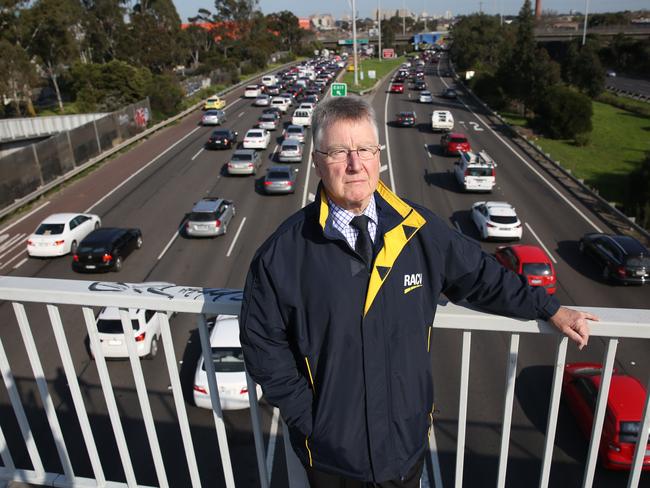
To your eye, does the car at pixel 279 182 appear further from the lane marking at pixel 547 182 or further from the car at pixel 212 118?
the car at pixel 212 118

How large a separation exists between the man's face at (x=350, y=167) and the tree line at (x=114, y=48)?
2098 inches

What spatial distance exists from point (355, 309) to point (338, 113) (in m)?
0.83

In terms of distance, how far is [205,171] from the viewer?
35438 mm

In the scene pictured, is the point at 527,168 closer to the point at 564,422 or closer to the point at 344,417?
the point at 564,422

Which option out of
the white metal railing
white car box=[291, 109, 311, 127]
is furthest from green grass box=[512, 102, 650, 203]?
the white metal railing

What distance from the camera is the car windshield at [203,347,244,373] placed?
1105 centimetres

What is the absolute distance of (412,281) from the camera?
2324 millimetres

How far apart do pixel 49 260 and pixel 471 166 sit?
21273mm

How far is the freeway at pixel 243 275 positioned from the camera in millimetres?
10570

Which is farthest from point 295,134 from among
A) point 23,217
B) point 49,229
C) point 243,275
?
point 243,275

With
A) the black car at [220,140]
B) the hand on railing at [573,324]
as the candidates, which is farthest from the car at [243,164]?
the hand on railing at [573,324]

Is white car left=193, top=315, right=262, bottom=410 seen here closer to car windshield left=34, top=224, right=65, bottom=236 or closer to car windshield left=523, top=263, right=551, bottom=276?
car windshield left=523, top=263, right=551, bottom=276

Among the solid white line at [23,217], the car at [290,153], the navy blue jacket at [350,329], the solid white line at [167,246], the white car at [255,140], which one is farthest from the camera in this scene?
the white car at [255,140]

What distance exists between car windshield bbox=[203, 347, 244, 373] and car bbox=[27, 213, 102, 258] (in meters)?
13.1
